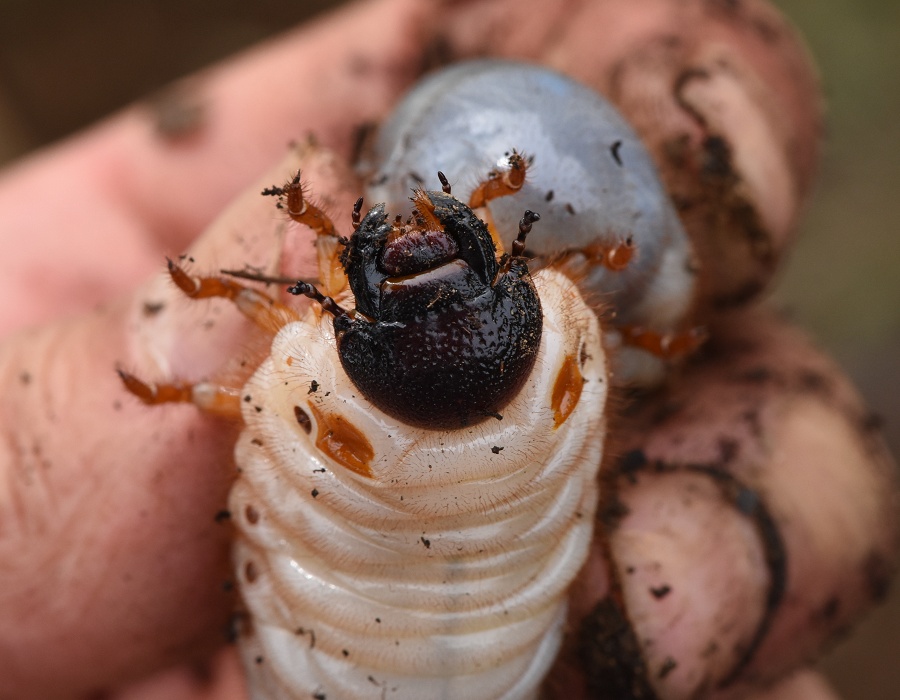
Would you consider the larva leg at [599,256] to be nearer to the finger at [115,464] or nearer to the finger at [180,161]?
the finger at [115,464]

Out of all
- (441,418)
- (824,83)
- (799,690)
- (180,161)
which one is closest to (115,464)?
(441,418)

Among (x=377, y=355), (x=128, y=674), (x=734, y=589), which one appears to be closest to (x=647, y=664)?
(x=734, y=589)

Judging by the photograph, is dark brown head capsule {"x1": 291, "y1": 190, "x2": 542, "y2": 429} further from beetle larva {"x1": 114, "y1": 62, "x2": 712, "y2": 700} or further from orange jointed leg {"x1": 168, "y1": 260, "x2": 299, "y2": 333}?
orange jointed leg {"x1": 168, "y1": 260, "x2": 299, "y2": 333}

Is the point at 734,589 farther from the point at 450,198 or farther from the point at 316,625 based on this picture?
the point at 450,198

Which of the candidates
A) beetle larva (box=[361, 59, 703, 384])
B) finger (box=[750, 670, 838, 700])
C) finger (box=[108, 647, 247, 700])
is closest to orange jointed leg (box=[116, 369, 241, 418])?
beetle larva (box=[361, 59, 703, 384])

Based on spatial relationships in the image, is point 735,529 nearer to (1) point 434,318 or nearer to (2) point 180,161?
(1) point 434,318

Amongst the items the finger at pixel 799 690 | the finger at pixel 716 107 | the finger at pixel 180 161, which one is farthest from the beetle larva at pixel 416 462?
the finger at pixel 180 161

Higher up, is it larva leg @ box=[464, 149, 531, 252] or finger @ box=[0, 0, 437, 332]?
larva leg @ box=[464, 149, 531, 252]
